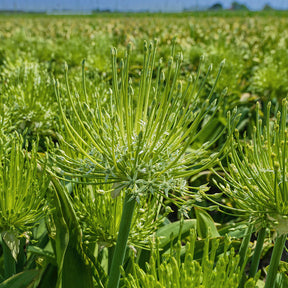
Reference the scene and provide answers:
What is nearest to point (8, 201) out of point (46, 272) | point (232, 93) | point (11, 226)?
point (11, 226)

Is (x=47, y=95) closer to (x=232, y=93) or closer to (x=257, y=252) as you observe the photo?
(x=257, y=252)

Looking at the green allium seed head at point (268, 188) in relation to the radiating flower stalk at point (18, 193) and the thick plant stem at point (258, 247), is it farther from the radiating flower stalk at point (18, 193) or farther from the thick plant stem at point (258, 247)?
the radiating flower stalk at point (18, 193)

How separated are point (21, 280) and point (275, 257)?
775 mm

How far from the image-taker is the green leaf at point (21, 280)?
1203mm

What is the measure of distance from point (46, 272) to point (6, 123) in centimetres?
70

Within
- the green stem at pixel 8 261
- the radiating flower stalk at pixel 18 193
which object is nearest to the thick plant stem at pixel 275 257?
the radiating flower stalk at pixel 18 193

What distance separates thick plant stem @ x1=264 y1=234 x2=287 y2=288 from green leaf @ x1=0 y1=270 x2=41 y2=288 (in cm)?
72

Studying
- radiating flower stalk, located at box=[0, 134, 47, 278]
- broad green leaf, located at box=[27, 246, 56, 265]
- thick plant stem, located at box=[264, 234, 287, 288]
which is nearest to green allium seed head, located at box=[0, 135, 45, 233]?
radiating flower stalk, located at box=[0, 134, 47, 278]

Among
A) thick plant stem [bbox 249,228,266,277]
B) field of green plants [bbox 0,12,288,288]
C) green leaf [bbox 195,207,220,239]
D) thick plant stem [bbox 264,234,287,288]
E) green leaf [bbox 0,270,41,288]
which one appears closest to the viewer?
field of green plants [bbox 0,12,288,288]

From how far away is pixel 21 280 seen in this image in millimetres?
1212

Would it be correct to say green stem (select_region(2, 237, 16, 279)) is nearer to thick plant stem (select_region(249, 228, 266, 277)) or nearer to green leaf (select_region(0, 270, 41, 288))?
green leaf (select_region(0, 270, 41, 288))

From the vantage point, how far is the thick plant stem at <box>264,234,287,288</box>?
42.9 inches

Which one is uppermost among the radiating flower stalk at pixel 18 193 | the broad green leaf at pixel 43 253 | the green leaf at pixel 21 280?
the radiating flower stalk at pixel 18 193

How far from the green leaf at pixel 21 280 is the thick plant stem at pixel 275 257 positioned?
2.35 ft
